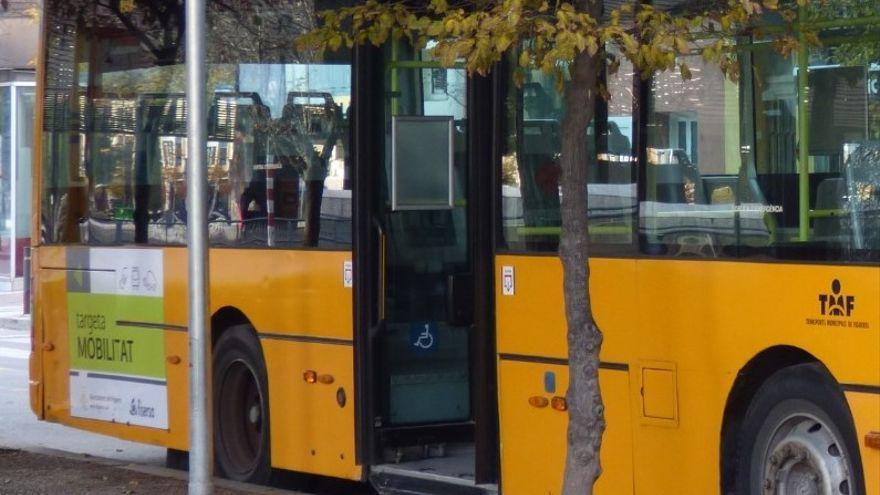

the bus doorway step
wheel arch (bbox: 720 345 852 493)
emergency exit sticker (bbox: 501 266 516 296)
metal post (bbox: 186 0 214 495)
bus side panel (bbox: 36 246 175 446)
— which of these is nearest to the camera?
wheel arch (bbox: 720 345 852 493)

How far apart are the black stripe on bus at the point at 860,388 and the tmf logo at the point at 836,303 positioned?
281 millimetres

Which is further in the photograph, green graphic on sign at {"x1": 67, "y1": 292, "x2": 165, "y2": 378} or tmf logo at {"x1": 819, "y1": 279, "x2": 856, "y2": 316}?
green graphic on sign at {"x1": 67, "y1": 292, "x2": 165, "y2": 378}

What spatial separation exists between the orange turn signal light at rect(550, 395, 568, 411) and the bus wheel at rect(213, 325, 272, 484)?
9.29 ft

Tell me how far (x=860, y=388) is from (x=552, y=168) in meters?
2.20

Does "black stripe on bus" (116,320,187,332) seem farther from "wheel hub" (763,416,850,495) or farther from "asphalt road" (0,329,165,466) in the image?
"wheel hub" (763,416,850,495)

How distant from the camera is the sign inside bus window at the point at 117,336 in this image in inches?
427

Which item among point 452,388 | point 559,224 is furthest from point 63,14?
point 559,224

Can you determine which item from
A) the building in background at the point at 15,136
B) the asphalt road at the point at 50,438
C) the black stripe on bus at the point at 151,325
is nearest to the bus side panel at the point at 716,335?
the black stripe on bus at the point at 151,325

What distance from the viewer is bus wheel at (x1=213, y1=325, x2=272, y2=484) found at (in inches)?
397

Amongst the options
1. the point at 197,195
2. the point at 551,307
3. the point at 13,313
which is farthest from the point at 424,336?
the point at 13,313

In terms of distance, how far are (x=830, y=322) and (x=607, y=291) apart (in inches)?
52.9

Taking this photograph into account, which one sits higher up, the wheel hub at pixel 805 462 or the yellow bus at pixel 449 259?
the yellow bus at pixel 449 259

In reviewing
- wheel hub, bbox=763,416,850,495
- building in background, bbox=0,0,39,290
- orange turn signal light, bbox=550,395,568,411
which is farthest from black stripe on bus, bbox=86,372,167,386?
building in background, bbox=0,0,39,290

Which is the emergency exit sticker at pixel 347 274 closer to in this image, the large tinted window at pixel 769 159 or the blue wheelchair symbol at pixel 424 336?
the blue wheelchair symbol at pixel 424 336
